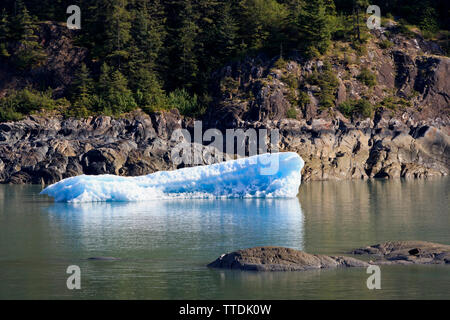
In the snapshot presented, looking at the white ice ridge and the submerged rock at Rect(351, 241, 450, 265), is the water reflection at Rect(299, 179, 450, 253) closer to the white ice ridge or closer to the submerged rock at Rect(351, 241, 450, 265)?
the submerged rock at Rect(351, 241, 450, 265)

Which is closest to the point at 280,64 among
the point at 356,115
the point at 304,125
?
the point at 304,125

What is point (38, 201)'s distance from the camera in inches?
1548

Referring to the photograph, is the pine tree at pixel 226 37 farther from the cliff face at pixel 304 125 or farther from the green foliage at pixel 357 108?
the green foliage at pixel 357 108

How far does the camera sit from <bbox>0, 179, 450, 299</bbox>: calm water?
16.7 metres

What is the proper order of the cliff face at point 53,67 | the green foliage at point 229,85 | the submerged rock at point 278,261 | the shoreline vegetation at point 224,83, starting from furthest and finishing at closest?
the cliff face at point 53,67, the green foliage at point 229,85, the shoreline vegetation at point 224,83, the submerged rock at point 278,261

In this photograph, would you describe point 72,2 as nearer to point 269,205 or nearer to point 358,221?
point 269,205

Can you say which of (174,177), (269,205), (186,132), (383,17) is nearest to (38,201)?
(174,177)

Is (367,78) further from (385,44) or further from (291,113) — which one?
(291,113)

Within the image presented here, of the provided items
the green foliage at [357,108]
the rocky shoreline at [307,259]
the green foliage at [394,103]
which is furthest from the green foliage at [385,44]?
the rocky shoreline at [307,259]

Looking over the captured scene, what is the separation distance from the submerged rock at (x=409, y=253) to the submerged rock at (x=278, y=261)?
1.12 metres

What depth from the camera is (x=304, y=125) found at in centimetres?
6325

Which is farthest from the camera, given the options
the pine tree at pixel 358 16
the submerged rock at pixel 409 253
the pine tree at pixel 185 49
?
the pine tree at pixel 185 49

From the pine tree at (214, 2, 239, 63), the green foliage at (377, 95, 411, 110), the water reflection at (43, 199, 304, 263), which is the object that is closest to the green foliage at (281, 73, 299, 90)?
the pine tree at (214, 2, 239, 63)

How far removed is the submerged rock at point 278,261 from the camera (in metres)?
18.4
